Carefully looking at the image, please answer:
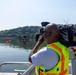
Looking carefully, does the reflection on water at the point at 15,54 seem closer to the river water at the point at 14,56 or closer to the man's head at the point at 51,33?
the river water at the point at 14,56

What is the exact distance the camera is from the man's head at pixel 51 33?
10.6 feet

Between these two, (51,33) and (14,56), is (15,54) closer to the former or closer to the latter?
(14,56)

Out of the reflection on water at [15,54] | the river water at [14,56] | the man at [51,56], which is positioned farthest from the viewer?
the reflection on water at [15,54]

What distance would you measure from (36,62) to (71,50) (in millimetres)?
940

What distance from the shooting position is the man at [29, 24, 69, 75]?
125 inches

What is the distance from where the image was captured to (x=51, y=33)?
3236 mm

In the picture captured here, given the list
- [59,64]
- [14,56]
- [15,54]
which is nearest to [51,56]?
[59,64]

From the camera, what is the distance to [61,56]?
3234 mm

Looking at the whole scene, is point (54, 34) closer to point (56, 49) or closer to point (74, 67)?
point (56, 49)

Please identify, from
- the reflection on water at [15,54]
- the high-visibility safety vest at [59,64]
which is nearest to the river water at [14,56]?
the reflection on water at [15,54]

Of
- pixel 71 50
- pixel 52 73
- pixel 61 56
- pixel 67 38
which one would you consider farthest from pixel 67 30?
pixel 71 50

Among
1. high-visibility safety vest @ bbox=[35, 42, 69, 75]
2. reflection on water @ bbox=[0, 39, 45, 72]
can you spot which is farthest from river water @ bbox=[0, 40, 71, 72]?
high-visibility safety vest @ bbox=[35, 42, 69, 75]

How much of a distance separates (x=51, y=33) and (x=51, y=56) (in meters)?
0.25

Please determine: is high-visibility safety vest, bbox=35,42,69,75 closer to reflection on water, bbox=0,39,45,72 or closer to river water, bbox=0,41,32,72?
river water, bbox=0,41,32,72
